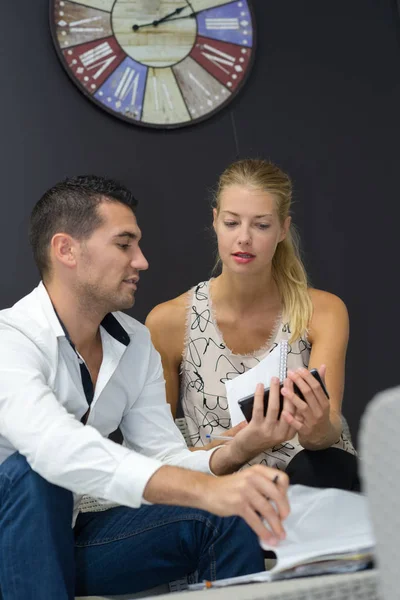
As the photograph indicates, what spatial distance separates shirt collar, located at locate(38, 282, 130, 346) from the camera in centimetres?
180

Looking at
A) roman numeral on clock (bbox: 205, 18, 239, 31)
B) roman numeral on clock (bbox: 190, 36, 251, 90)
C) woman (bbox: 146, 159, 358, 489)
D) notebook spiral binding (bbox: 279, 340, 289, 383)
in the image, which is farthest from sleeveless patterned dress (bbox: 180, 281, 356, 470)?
roman numeral on clock (bbox: 205, 18, 239, 31)

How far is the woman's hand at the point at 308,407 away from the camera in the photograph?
1742 millimetres

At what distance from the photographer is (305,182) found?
3.04 m

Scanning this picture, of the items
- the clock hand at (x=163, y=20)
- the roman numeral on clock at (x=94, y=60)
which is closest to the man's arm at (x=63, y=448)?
the roman numeral on clock at (x=94, y=60)

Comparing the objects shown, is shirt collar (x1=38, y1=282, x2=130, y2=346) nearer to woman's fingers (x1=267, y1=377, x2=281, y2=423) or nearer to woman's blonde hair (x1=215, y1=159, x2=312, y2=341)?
woman's fingers (x1=267, y1=377, x2=281, y2=423)

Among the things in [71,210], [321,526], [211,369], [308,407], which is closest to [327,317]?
[211,369]

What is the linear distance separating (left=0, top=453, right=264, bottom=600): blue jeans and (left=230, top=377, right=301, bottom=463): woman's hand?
18 centimetres

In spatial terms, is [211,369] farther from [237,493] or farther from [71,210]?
[237,493]

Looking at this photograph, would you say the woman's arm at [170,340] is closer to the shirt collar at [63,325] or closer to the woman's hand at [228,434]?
the woman's hand at [228,434]

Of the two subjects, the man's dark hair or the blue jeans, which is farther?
the man's dark hair

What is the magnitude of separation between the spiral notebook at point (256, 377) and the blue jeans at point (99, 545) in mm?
462

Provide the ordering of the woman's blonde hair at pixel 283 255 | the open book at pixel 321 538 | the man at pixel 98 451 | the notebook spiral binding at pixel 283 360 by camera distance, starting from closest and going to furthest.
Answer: the open book at pixel 321 538, the man at pixel 98 451, the notebook spiral binding at pixel 283 360, the woman's blonde hair at pixel 283 255

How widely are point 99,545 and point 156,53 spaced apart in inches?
68.5

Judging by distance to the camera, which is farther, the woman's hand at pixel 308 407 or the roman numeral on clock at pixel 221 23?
the roman numeral on clock at pixel 221 23
